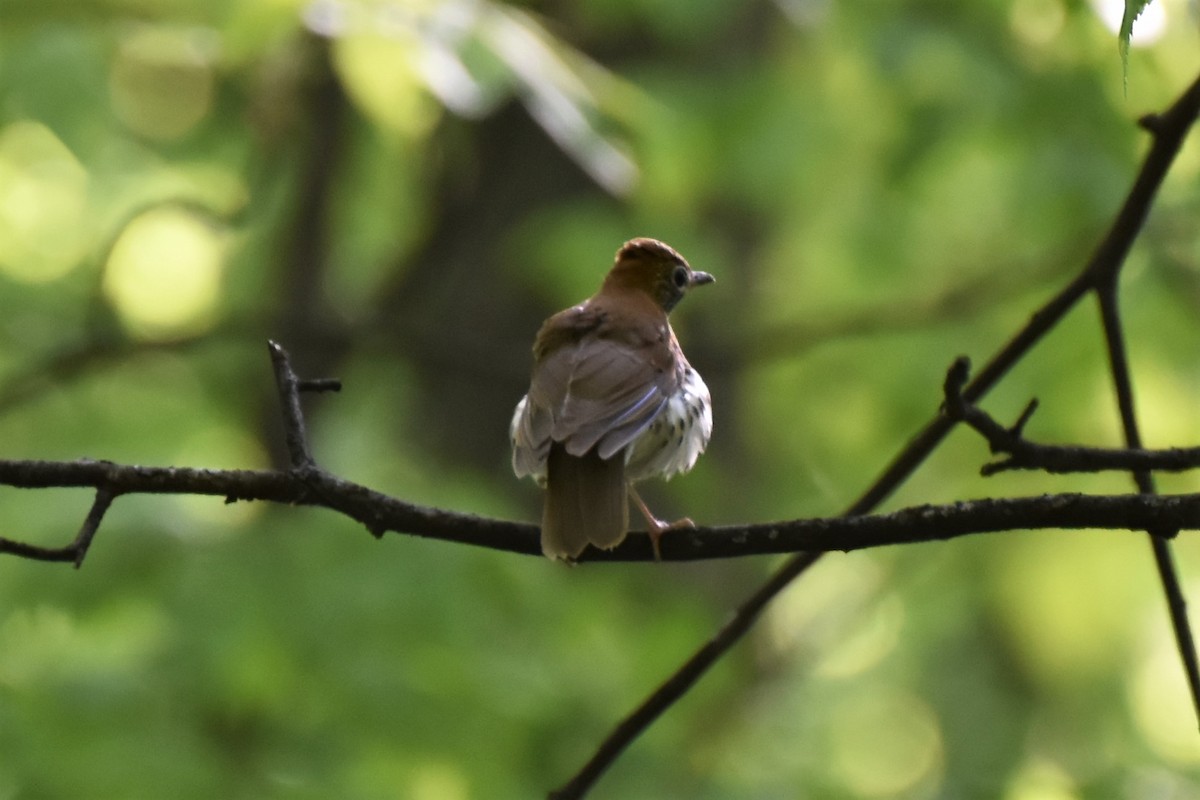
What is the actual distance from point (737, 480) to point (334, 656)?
3873 millimetres

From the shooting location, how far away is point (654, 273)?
4367 mm

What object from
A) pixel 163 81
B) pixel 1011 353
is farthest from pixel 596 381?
pixel 163 81

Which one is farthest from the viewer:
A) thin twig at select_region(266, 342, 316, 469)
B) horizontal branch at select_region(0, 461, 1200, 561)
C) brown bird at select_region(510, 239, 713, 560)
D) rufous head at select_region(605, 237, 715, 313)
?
rufous head at select_region(605, 237, 715, 313)

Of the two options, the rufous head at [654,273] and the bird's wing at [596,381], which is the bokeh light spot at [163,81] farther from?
the bird's wing at [596,381]

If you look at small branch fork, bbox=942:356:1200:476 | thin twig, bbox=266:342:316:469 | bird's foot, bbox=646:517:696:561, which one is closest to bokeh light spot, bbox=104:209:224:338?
bird's foot, bbox=646:517:696:561

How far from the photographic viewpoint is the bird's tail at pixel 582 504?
9.11 ft

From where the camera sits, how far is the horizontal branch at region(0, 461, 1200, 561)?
2.07 meters

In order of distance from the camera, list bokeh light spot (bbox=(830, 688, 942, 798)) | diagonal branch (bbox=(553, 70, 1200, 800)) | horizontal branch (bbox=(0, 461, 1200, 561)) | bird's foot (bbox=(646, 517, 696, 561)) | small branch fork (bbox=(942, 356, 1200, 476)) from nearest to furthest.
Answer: horizontal branch (bbox=(0, 461, 1200, 561))
small branch fork (bbox=(942, 356, 1200, 476))
bird's foot (bbox=(646, 517, 696, 561))
diagonal branch (bbox=(553, 70, 1200, 800))
bokeh light spot (bbox=(830, 688, 942, 798))

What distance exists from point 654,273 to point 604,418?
3.61ft

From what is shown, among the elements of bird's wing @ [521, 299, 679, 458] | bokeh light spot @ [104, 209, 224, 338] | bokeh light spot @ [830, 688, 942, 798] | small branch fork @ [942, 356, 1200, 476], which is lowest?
bokeh light spot @ [104, 209, 224, 338]

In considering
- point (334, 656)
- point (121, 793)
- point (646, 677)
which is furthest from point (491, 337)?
point (121, 793)

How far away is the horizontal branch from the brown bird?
407 mm

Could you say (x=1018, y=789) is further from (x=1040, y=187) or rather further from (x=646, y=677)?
(x=1040, y=187)

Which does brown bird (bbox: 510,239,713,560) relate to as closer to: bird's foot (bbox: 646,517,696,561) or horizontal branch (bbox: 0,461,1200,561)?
bird's foot (bbox: 646,517,696,561)
